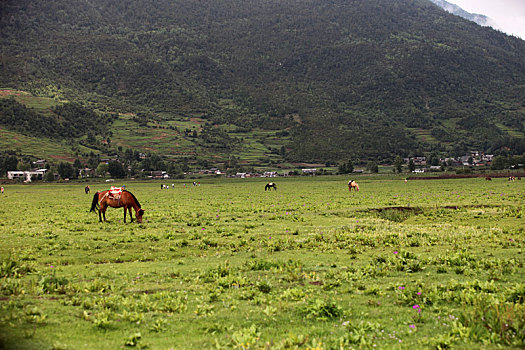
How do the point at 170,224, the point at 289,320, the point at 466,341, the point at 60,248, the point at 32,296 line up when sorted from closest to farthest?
the point at 466,341 → the point at 289,320 → the point at 32,296 → the point at 60,248 → the point at 170,224

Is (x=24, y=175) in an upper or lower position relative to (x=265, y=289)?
upper

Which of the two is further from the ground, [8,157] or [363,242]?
[8,157]

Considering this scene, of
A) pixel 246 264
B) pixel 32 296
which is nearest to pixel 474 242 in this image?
pixel 246 264

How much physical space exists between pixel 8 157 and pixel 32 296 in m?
196

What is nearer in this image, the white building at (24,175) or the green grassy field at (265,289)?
the green grassy field at (265,289)

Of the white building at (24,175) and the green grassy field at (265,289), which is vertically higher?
the white building at (24,175)

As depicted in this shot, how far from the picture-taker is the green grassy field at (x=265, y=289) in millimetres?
7988

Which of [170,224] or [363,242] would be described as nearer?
[363,242]

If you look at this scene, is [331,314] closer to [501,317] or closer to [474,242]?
[501,317]

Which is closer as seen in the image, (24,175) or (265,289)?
(265,289)

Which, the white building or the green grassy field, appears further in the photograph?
the white building

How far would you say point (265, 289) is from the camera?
11.5 m

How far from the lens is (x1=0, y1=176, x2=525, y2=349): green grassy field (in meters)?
7.99

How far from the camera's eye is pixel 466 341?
7.68 meters
